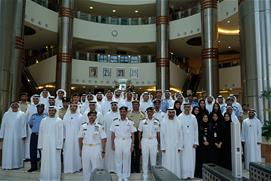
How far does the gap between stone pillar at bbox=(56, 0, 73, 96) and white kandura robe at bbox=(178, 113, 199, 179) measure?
14.6 m

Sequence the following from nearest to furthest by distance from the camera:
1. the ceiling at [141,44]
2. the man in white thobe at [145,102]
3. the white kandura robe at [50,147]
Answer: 1. the white kandura robe at [50,147]
2. the man in white thobe at [145,102]
3. the ceiling at [141,44]

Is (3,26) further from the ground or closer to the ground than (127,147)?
further from the ground

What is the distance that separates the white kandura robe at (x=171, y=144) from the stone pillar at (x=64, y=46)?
48.2ft

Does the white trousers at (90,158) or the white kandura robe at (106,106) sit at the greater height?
the white kandura robe at (106,106)

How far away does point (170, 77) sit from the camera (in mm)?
23219

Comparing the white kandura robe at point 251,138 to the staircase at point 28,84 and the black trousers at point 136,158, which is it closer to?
the black trousers at point 136,158

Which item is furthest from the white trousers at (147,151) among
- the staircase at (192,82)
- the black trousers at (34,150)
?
the staircase at (192,82)

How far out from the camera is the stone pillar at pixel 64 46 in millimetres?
21016

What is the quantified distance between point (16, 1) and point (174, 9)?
579 inches

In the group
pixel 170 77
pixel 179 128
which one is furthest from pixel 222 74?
pixel 179 128

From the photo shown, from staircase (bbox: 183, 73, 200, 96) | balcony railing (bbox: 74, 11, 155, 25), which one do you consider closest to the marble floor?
staircase (bbox: 183, 73, 200, 96)

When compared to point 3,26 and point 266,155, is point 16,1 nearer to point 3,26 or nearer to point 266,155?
point 3,26

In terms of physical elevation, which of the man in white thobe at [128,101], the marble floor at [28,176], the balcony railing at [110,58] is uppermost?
the balcony railing at [110,58]

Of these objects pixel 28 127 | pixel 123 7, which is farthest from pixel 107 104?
pixel 123 7
